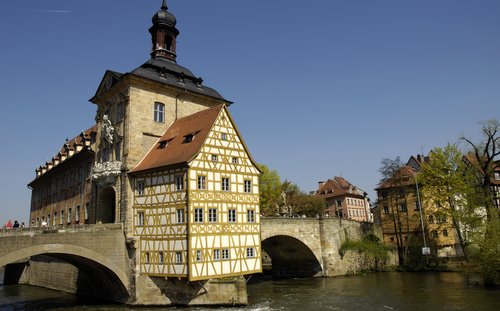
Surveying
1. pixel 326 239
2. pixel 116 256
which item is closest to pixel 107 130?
pixel 116 256

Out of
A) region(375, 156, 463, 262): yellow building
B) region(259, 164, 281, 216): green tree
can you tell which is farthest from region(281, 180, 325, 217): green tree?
region(375, 156, 463, 262): yellow building

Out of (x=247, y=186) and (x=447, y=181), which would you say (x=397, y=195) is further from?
(x=247, y=186)

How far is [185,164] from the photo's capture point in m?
22.2

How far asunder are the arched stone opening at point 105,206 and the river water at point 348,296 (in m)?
5.36

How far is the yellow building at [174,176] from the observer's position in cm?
2236

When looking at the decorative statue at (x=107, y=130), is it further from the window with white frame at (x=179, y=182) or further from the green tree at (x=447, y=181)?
the green tree at (x=447, y=181)

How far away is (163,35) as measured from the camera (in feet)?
105

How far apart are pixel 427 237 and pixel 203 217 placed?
2798 centimetres

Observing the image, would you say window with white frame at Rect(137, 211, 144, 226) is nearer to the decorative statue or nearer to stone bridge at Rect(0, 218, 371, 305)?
stone bridge at Rect(0, 218, 371, 305)

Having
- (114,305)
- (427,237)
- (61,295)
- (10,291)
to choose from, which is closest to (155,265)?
(114,305)

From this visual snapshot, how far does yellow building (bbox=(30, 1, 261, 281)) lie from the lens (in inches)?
880

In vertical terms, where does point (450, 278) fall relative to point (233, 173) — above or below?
below

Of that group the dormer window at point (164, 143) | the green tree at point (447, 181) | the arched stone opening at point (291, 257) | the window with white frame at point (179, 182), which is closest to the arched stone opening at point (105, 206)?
the dormer window at point (164, 143)

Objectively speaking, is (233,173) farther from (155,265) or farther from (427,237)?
(427,237)
